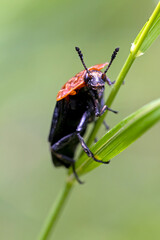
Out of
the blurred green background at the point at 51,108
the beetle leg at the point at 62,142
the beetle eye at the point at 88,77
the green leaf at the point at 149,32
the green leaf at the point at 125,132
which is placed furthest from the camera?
the blurred green background at the point at 51,108

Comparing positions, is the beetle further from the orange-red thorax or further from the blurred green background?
the blurred green background

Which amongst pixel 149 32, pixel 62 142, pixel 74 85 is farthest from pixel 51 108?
pixel 149 32

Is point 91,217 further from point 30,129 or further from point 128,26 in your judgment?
point 128,26

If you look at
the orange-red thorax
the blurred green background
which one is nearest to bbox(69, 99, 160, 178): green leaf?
the orange-red thorax

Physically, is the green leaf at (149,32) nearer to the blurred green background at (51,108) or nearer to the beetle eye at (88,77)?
the beetle eye at (88,77)

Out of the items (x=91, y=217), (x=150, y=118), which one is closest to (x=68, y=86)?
Answer: (x=150, y=118)

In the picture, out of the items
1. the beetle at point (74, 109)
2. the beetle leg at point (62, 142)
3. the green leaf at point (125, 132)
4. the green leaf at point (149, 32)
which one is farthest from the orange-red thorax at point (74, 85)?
the green leaf at point (149, 32)
